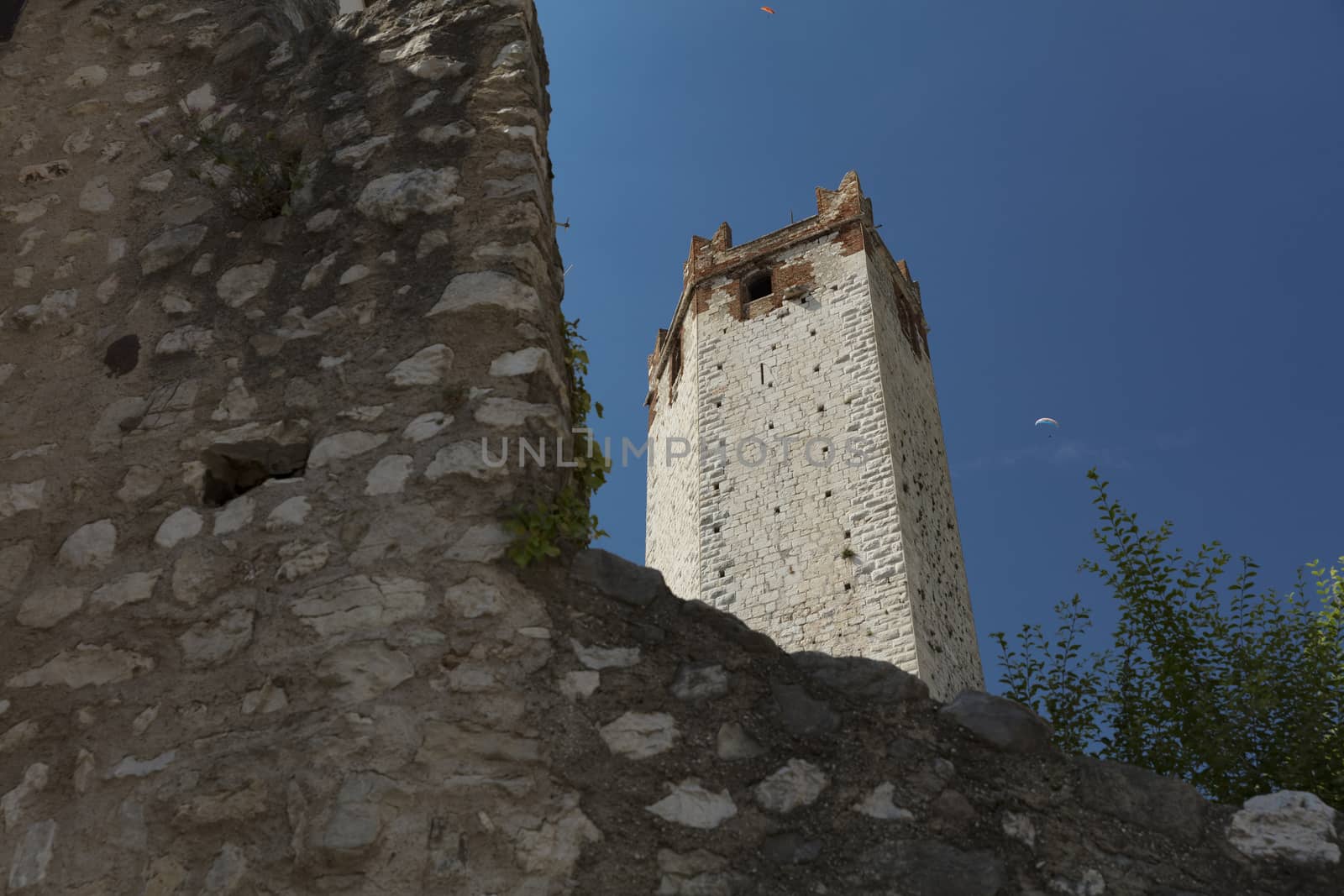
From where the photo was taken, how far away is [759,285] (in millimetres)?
23094

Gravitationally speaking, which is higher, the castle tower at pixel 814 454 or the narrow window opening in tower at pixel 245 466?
the castle tower at pixel 814 454

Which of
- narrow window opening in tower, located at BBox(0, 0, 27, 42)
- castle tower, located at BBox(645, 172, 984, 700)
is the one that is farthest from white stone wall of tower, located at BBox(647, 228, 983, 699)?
narrow window opening in tower, located at BBox(0, 0, 27, 42)

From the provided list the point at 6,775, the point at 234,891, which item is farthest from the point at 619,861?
the point at 6,775

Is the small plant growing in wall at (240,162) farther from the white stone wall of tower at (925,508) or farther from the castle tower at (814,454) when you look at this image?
the white stone wall of tower at (925,508)

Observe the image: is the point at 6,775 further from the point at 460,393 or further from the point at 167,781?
the point at 460,393

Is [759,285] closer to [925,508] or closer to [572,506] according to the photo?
[925,508]

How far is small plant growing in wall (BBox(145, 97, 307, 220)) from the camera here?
313 cm

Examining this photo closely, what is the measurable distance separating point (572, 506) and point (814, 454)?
1739 centimetres

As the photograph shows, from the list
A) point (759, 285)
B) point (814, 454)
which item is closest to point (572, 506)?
point (814, 454)

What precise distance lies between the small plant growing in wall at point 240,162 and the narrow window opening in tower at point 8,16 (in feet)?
2.77

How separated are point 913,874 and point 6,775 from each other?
1.79 meters

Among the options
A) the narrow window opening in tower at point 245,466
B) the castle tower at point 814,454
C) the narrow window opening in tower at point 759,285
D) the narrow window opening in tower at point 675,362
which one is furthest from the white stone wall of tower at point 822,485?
the narrow window opening in tower at point 245,466

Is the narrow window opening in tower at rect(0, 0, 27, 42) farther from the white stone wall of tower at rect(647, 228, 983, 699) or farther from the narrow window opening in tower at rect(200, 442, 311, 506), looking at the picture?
the white stone wall of tower at rect(647, 228, 983, 699)

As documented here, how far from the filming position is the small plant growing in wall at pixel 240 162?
313cm
